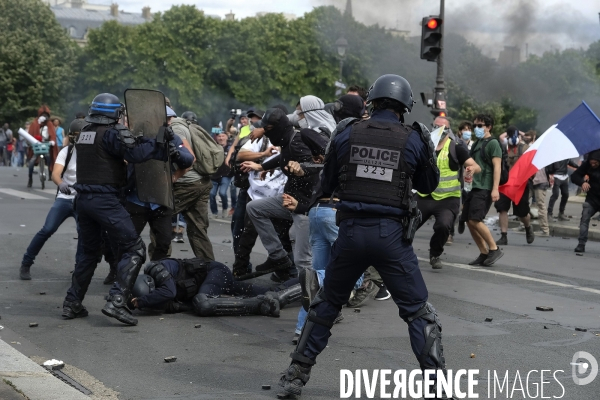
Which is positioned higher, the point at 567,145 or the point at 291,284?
the point at 567,145

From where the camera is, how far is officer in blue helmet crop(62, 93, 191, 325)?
22.6 ft

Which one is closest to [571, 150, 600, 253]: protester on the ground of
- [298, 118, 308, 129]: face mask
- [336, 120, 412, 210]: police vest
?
[298, 118, 308, 129]: face mask

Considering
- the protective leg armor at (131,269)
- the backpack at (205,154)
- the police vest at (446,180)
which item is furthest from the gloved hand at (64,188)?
the police vest at (446,180)

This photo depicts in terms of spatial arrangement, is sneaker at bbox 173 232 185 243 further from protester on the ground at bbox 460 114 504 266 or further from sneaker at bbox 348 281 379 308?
sneaker at bbox 348 281 379 308

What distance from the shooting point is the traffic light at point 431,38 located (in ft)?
56.5

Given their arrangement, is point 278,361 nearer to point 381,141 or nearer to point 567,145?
point 381,141

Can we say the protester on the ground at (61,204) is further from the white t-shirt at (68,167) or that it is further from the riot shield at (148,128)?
the riot shield at (148,128)

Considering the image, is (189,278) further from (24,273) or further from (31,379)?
(24,273)

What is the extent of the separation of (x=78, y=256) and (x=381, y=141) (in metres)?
3.47

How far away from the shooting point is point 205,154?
927 centimetres

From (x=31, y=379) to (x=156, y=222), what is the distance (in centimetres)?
313

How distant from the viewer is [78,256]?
24.3 feet

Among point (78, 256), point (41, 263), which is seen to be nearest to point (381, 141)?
point (78, 256)

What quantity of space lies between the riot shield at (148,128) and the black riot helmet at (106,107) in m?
0.64
